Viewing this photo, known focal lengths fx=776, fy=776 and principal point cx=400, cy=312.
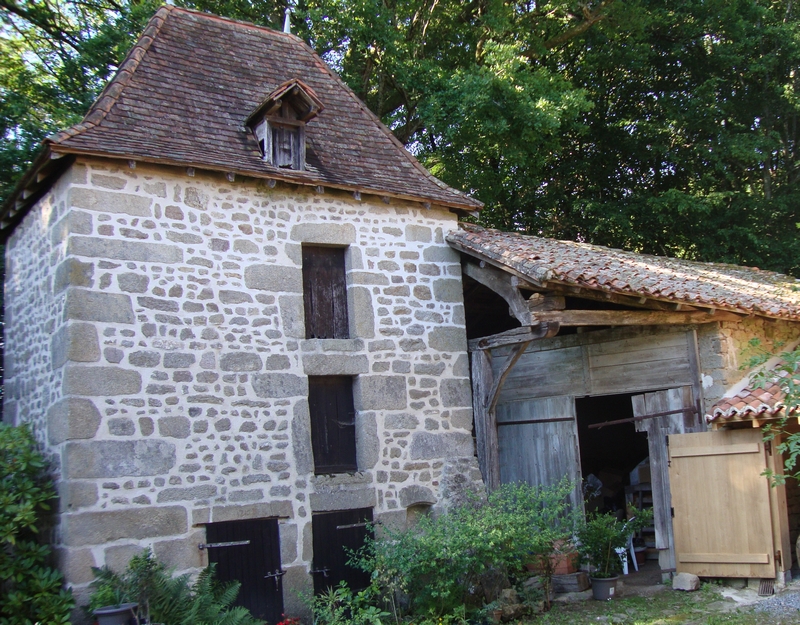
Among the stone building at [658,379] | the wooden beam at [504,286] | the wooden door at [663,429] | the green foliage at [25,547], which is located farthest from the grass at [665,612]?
the green foliage at [25,547]

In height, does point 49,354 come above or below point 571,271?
below

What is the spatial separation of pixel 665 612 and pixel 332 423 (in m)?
3.94

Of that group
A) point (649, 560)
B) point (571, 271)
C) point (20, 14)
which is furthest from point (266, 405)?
point (20, 14)

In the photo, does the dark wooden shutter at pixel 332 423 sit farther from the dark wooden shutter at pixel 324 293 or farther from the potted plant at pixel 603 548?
A: the potted plant at pixel 603 548

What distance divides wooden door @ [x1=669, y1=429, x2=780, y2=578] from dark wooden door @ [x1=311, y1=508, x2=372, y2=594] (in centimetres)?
362

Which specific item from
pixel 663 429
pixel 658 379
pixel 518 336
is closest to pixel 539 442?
pixel 663 429

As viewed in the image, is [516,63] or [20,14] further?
[20,14]

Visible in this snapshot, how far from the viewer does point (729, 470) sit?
8.65 meters

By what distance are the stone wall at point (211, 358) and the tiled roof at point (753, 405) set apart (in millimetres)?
2884

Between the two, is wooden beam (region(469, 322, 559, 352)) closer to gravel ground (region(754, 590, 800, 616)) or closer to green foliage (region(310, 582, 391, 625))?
green foliage (region(310, 582, 391, 625))

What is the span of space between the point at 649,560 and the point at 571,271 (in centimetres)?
501

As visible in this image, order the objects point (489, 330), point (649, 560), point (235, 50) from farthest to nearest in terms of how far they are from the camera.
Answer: point (489, 330), point (649, 560), point (235, 50)

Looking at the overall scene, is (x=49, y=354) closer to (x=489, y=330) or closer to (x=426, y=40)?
(x=489, y=330)

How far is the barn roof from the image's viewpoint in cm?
797
